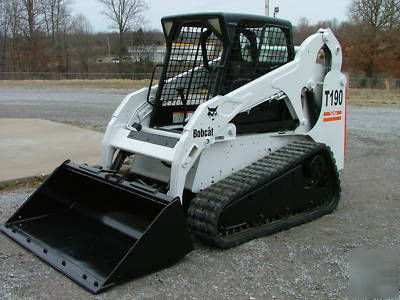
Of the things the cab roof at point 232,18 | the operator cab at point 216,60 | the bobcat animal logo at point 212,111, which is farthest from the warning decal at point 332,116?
the bobcat animal logo at point 212,111

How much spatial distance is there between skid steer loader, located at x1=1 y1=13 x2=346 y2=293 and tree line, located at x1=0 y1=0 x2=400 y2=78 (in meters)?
34.7

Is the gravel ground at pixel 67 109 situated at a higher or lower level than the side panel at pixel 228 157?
lower

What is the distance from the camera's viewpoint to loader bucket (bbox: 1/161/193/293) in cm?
371

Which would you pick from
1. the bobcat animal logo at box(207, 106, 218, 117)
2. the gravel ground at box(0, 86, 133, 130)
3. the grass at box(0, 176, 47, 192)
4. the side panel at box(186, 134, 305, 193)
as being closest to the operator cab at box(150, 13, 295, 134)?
the side panel at box(186, 134, 305, 193)

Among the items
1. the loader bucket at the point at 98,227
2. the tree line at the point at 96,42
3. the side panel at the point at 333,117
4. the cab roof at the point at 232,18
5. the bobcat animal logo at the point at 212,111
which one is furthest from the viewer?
the tree line at the point at 96,42

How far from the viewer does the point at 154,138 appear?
4.84 meters

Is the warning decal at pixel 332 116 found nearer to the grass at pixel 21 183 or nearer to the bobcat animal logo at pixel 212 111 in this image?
the bobcat animal logo at pixel 212 111

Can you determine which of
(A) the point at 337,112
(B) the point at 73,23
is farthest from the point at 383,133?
(B) the point at 73,23

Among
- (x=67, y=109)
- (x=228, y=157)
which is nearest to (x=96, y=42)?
(x=67, y=109)

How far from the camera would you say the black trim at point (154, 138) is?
182 inches

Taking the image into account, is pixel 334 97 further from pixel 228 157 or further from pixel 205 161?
pixel 205 161

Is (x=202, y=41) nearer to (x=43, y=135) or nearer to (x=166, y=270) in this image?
(x=166, y=270)

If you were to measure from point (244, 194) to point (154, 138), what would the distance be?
42.1 inches

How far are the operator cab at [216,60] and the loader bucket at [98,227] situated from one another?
44.2 inches
